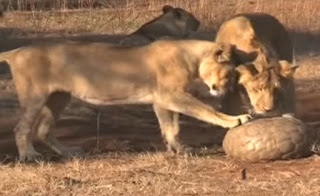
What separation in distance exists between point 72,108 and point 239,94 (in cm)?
430

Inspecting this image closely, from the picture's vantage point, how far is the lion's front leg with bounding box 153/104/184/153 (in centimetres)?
1030

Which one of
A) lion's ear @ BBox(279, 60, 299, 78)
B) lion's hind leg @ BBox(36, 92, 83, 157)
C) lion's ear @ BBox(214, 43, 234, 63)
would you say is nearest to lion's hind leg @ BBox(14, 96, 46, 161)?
lion's hind leg @ BBox(36, 92, 83, 157)

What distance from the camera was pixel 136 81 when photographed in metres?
10.3

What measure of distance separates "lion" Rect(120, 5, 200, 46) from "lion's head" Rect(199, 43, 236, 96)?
6.28m

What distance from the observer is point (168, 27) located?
→ 17.1m

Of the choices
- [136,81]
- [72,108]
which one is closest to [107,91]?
[136,81]

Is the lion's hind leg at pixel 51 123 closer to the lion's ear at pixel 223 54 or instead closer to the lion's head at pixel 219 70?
the lion's head at pixel 219 70

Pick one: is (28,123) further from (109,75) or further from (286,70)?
(286,70)

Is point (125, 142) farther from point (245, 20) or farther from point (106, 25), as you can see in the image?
point (106, 25)

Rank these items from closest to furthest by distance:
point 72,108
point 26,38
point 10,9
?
1. point 72,108
2. point 26,38
3. point 10,9

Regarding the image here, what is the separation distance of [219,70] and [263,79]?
1.48 feet

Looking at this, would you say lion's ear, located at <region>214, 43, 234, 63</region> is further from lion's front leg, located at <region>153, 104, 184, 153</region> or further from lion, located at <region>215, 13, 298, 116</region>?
lion's front leg, located at <region>153, 104, 184, 153</region>

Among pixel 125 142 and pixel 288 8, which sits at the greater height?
pixel 125 142

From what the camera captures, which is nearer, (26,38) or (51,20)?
(26,38)
